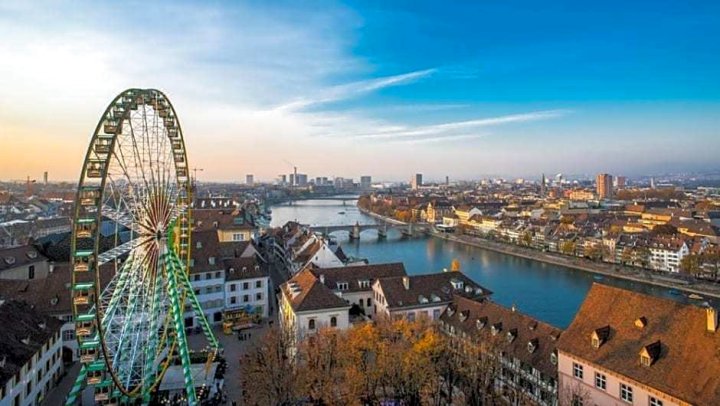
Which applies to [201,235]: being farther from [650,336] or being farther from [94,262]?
[650,336]

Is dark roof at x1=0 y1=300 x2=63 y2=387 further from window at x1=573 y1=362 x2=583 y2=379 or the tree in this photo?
window at x1=573 y1=362 x2=583 y2=379

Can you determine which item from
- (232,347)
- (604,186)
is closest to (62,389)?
(232,347)

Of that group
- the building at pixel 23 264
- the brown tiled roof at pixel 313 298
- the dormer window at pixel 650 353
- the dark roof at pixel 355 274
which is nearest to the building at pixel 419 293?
the dark roof at pixel 355 274

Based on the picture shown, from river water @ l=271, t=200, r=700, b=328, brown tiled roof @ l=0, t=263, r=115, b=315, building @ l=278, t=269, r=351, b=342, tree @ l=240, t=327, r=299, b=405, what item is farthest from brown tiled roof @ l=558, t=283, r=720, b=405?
brown tiled roof @ l=0, t=263, r=115, b=315

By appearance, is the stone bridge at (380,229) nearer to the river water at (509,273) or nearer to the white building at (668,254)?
the river water at (509,273)

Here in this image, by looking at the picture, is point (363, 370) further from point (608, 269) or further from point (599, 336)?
point (608, 269)

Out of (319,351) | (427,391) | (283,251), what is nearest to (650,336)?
(427,391)
